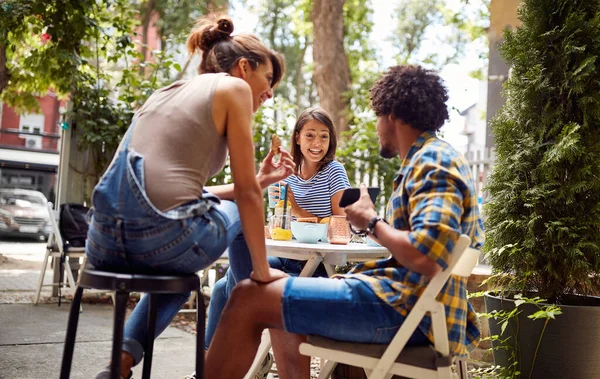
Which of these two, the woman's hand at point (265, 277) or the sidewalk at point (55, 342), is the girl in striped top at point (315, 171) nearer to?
the sidewalk at point (55, 342)

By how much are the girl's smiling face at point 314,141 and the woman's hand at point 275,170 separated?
4.81 feet

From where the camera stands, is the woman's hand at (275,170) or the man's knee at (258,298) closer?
the man's knee at (258,298)

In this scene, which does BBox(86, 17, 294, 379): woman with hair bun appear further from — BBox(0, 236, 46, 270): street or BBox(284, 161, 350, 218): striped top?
BBox(0, 236, 46, 270): street

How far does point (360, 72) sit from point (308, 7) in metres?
3.87

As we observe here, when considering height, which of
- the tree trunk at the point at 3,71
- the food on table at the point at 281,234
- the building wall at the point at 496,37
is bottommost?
the food on table at the point at 281,234

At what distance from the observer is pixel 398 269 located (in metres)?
1.97

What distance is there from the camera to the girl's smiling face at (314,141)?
13.2ft

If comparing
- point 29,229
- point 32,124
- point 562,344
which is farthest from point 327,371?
point 32,124

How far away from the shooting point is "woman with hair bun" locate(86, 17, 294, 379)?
6.06 feet

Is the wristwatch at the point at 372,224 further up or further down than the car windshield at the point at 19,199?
further up

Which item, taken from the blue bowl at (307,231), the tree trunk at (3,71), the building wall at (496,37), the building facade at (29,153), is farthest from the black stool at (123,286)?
the building facade at (29,153)

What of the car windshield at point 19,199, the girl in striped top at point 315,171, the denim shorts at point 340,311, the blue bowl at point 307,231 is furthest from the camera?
the car windshield at point 19,199

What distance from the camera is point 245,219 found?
199cm

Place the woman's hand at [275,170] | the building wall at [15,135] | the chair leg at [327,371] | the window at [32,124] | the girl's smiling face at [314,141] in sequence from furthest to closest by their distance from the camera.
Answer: the window at [32,124]
the building wall at [15,135]
the girl's smiling face at [314,141]
the woman's hand at [275,170]
the chair leg at [327,371]
